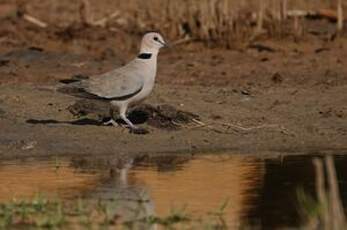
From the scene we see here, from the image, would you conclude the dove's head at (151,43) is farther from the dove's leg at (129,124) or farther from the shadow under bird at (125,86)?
the dove's leg at (129,124)

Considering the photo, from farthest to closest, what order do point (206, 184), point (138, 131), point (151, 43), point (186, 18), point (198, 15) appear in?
1. point (186, 18)
2. point (198, 15)
3. point (151, 43)
4. point (138, 131)
5. point (206, 184)

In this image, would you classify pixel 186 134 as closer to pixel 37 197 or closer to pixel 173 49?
pixel 37 197

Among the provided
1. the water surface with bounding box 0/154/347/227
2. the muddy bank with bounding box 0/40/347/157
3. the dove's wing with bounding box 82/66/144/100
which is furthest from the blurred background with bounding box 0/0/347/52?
the water surface with bounding box 0/154/347/227

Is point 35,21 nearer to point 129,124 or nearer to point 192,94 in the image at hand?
point 192,94

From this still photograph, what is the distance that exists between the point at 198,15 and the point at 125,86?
5.52m

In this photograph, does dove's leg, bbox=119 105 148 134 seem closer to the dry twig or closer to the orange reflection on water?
the orange reflection on water

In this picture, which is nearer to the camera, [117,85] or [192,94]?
[117,85]

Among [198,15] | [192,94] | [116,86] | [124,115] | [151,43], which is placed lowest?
[192,94]

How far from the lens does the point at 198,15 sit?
1761 centimetres

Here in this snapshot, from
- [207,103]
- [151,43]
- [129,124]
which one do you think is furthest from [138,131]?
[207,103]

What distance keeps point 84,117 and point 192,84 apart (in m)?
2.32

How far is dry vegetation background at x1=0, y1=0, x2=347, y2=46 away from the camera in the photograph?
17.4 metres

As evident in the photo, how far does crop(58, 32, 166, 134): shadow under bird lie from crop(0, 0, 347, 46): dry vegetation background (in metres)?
4.89

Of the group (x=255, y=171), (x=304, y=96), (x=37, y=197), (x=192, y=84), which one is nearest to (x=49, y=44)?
(x=192, y=84)
